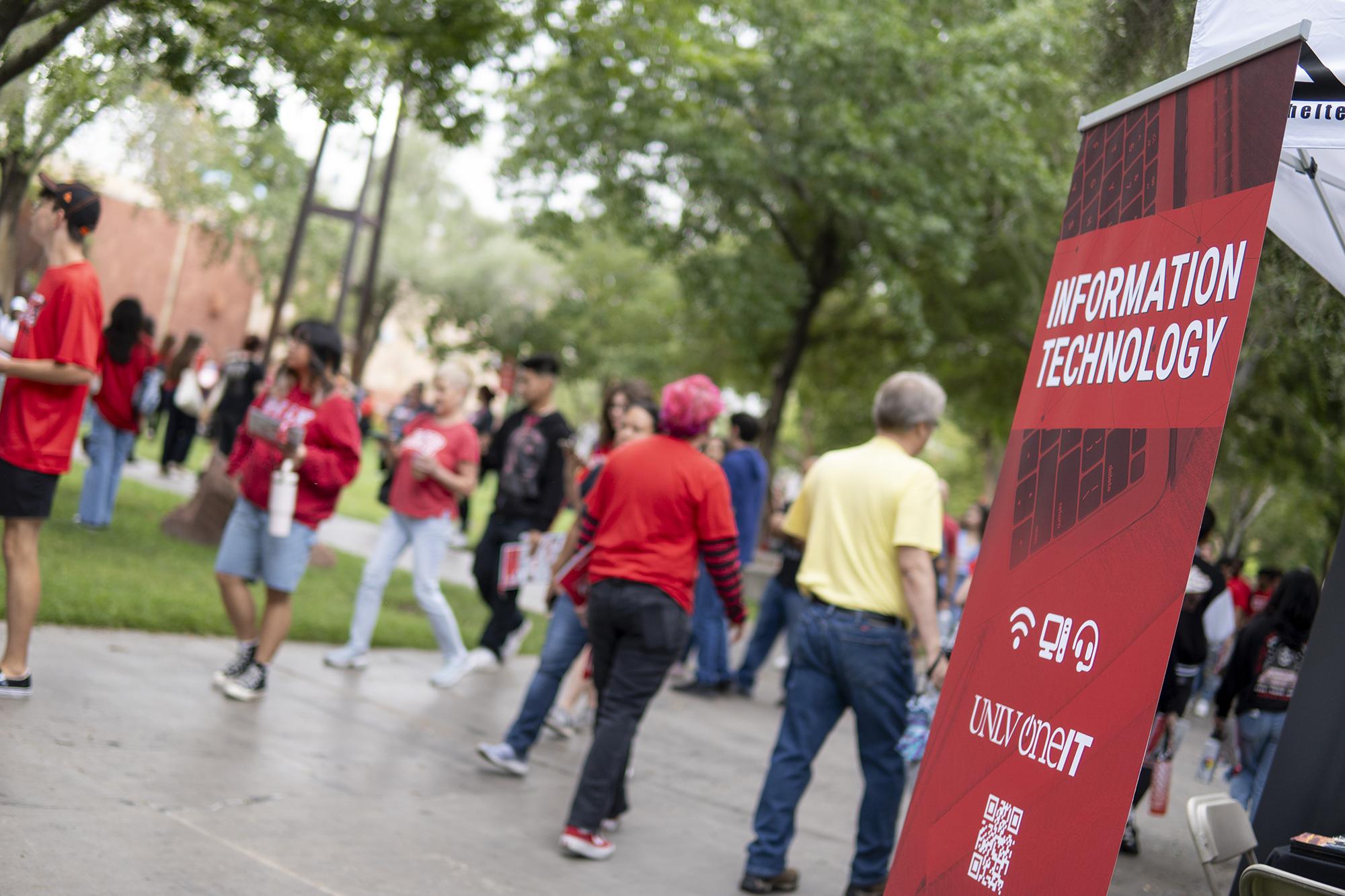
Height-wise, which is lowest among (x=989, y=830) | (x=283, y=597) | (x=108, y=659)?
(x=108, y=659)

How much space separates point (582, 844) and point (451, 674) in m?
2.97

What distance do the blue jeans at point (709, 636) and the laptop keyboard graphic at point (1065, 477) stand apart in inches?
253

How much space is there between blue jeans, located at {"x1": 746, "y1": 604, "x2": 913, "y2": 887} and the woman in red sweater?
265 centimetres

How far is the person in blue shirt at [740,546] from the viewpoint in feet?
31.3

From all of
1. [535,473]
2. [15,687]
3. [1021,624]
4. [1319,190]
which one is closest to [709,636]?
[535,473]

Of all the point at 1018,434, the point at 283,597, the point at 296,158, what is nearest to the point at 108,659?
the point at 283,597

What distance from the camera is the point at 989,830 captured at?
320 cm

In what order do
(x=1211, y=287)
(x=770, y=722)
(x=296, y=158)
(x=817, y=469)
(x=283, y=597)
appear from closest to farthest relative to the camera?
(x=1211, y=287)
(x=817, y=469)
(x=283, y=597)
(x=770, y=722)
(x=296, y=158)

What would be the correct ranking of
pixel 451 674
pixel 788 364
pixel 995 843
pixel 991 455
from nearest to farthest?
1. pixel 995 843
2. pixel 451 674
3. pixel 788 364
4. pixel 991 455

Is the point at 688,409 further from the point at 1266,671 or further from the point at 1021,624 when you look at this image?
the point at 1266,671

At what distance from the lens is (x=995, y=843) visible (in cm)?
316

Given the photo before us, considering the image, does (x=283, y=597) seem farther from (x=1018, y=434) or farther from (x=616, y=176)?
(x=616, y=176)

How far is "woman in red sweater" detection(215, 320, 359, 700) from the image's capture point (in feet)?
21.1

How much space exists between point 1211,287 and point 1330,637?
6.47 feet
